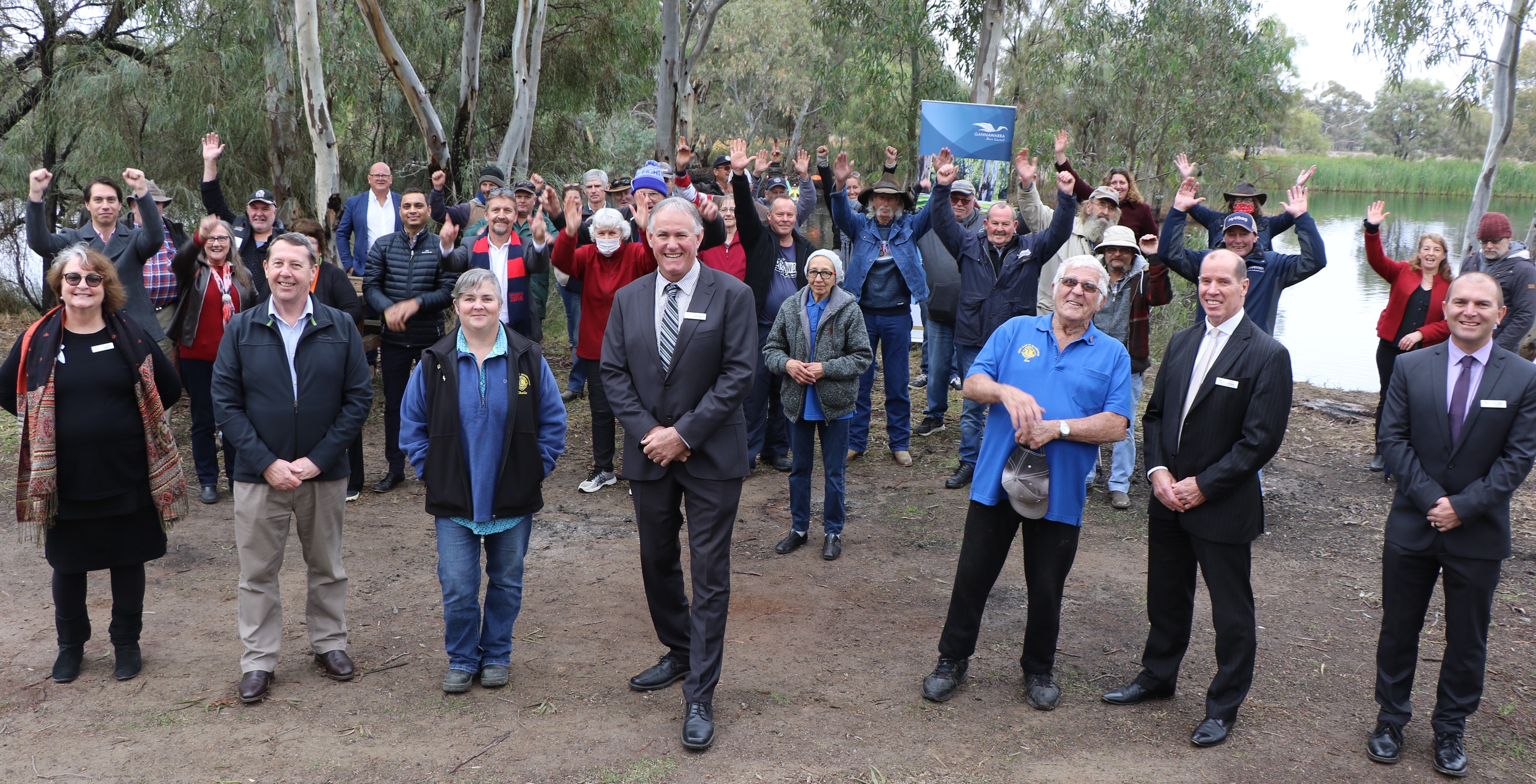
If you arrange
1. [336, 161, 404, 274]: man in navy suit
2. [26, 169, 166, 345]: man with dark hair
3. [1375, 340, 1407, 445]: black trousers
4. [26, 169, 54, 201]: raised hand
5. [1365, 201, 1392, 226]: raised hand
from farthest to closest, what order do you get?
[336, 161, 404, 274]: man in navy suit
[1375, 340, 1407, 445]: black trousers
[1365, 201, 1392, 226]: raised hand
[26, 169, 166, 345]: man with dark hair
[26, 169, 54, 201]: raised hand

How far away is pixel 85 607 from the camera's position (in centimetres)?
454

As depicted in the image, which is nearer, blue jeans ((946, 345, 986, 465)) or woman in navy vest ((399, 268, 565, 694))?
woman in navy vest ((399, 268, 565, 694))

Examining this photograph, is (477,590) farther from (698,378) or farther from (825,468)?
(825,468)

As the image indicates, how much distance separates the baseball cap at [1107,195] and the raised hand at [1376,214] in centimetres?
155

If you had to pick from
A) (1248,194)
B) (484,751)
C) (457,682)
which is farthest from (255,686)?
(1248,194)

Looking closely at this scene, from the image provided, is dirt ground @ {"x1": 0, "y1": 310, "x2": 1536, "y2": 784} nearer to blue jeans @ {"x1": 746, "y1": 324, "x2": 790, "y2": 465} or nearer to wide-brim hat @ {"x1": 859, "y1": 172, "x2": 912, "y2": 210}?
blue jeans @ {"x1": 746, "y1": 324, "x2": 790, "y2": 465}

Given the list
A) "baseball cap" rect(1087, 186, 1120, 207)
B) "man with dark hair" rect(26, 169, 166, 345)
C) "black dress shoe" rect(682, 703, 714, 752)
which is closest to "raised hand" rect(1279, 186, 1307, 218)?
"baseball cap" rect(1087, 186, 1120, 207)

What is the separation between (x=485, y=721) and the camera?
414 cm

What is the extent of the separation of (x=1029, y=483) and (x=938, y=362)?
4690mm

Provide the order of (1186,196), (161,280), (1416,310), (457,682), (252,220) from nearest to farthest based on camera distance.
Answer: (457,682) → (1186,196) → (161,280) → (252,220) → (1416,310)

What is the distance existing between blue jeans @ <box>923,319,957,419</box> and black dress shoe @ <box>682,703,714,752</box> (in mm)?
5091

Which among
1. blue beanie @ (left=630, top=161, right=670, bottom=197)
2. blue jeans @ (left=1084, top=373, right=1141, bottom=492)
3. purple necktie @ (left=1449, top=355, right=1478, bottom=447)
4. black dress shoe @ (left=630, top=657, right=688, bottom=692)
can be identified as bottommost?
black dress shoe @ (left=630, top=657, right=688, bottom=692)

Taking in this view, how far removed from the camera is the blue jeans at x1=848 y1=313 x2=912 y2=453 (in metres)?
7.81

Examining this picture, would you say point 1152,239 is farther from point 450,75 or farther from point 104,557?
point 450,75
